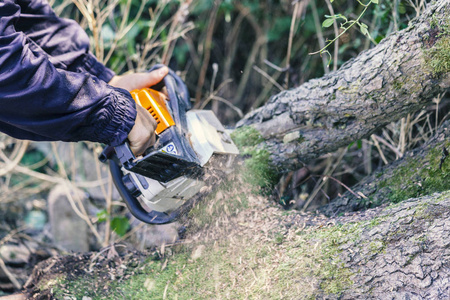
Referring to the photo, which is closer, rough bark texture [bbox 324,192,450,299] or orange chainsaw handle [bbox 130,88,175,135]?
rough bark texture [bbox 324,192,450,299]

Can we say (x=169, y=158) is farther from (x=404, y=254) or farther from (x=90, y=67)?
(x=404, y=254)

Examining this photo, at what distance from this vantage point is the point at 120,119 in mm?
1463

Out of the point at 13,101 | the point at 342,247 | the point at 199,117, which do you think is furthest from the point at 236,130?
the point at 13,101

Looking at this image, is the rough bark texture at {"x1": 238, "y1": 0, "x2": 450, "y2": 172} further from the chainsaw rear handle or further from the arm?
the arm

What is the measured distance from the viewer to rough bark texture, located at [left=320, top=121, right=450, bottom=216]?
1.56 metres

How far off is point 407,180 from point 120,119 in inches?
46.5

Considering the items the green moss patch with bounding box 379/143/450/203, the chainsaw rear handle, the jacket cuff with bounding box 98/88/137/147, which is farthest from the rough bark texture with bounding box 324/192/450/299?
the jacket cuff with bounding box 98/88/137/147

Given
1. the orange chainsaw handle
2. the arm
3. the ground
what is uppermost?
the arm

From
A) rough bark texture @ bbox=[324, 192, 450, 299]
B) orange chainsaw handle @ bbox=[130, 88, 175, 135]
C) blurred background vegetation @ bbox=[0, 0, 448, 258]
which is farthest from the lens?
blurred background vegetation @ bbox=[0, 0, 448, 258]

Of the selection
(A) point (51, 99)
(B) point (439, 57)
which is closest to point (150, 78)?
(A) point (51, 99)

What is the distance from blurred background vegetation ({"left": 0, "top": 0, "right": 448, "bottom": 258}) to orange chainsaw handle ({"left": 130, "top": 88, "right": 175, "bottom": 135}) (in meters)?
0.89

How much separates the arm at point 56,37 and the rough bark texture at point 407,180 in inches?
52.1

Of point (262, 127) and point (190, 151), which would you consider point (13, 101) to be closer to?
point (190, 151)

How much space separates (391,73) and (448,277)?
0.74 m
